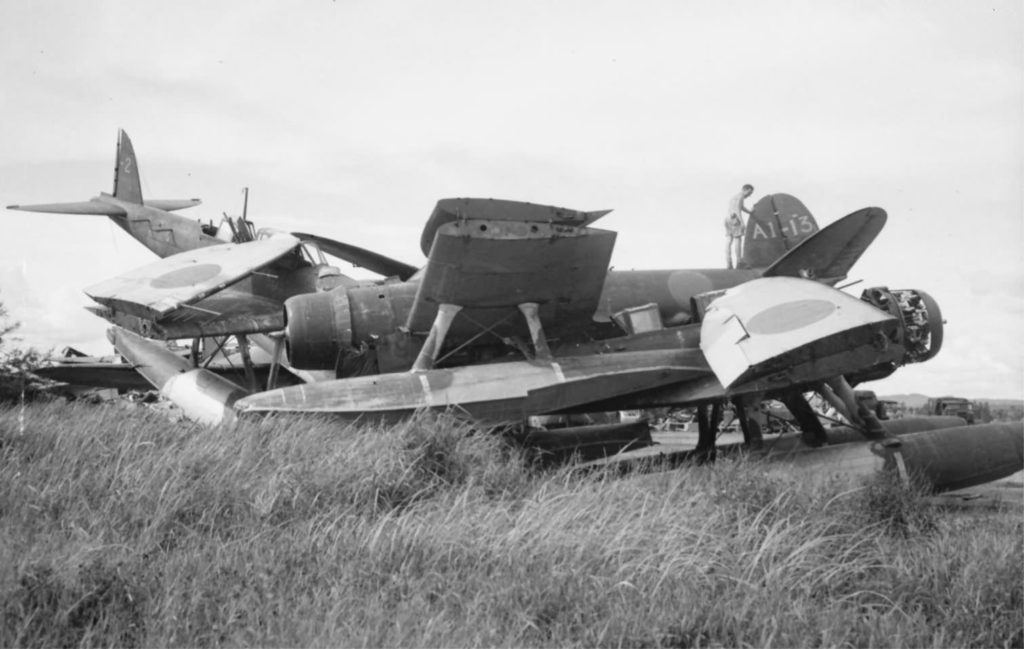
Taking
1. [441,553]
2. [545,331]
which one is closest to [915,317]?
[545,331]

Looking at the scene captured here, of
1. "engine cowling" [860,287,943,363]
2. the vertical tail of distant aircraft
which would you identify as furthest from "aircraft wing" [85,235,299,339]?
the vertical tail of distant aircraft

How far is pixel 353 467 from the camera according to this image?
233 inches

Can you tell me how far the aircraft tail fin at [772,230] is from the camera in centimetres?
1187

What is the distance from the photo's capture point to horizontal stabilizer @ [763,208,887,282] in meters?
10.1

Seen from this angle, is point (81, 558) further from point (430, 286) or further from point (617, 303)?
point (617, 303)

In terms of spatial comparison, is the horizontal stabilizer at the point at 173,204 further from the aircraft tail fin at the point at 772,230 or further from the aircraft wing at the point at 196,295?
the aircraft tail fin at the point at 772,230

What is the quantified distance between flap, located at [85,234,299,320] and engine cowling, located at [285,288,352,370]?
0.93m

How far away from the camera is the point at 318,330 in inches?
359

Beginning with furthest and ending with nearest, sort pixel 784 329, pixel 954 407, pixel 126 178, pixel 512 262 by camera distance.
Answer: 1. pixel 126 178
2. pixel 954 407
3. pixel 512 262
4. pixel 784 329

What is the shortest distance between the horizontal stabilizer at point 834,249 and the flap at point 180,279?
256 inches

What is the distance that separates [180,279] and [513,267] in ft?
13.6

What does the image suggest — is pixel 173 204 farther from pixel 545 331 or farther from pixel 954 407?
pixel 954 407

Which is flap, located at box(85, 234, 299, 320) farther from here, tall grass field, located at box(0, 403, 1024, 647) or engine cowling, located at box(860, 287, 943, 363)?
engine cowling, located at box(860, 287, 943, 363)

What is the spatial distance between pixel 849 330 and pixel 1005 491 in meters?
4.88
